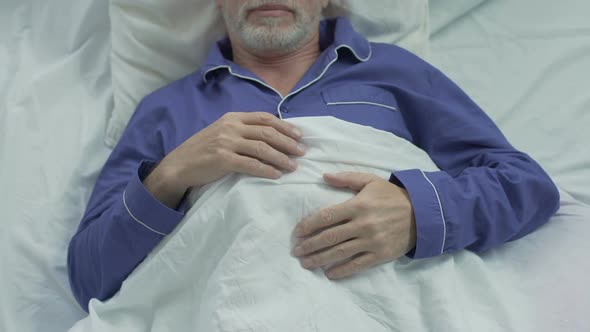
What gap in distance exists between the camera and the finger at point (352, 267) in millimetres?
994

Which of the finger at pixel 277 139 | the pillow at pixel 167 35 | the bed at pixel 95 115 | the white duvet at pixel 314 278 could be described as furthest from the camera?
the pillow at pixel 167 35

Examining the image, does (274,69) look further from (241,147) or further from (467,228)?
(467,228)

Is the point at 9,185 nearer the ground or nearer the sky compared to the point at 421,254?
nearer the ground

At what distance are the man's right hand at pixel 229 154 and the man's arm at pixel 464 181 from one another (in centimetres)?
18

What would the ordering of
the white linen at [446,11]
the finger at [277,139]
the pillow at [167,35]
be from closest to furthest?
the finger at [277,139] → the pillow at [167,35] → the white linen at [446,11]

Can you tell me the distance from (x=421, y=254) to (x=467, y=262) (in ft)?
0.30

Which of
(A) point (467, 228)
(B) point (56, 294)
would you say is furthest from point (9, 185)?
(A) point (467, 228)

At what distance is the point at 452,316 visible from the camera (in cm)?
96

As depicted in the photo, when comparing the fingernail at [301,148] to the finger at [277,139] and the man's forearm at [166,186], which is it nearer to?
the finger at [277,139]

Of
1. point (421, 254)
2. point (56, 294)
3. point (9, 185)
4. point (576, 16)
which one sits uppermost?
point (576, 16)

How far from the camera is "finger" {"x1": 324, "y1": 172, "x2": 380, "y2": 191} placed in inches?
40.6

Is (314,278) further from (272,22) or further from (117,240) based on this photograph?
(272,22)

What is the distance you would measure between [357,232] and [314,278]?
94mm

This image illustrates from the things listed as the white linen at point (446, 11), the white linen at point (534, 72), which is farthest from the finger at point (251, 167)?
the white linen at point (446, 11)
